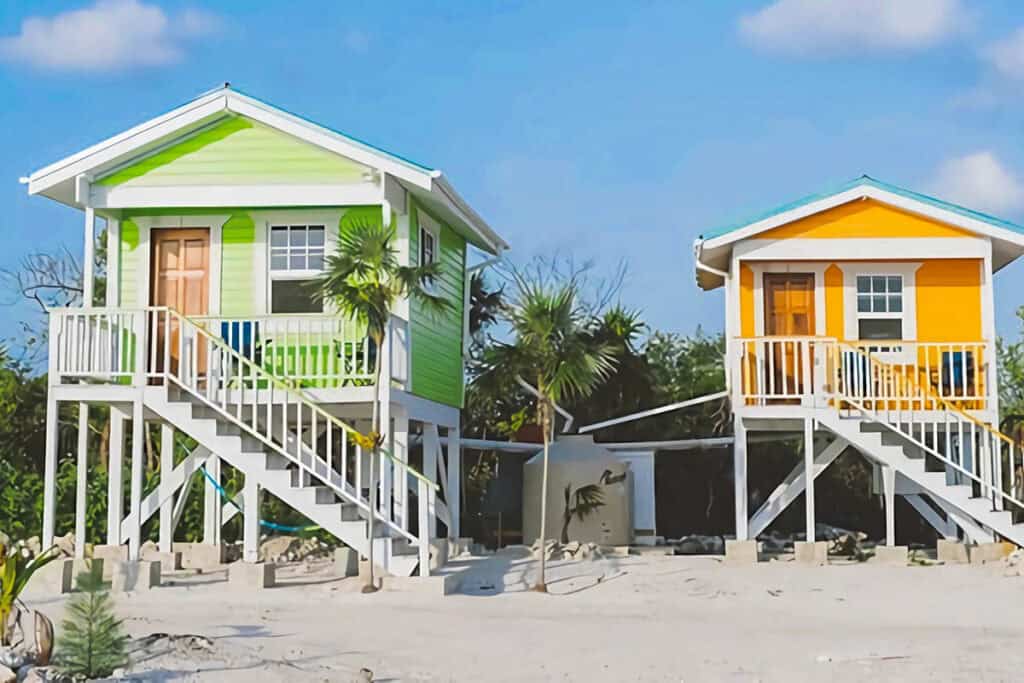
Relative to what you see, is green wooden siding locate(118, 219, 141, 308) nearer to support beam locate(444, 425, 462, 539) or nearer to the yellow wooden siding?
support beam locate(444, 425, 462, 539)

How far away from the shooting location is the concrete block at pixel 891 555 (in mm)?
19438

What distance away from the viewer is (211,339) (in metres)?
17.5

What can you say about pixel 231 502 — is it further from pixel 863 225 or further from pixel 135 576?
pixel 863 225

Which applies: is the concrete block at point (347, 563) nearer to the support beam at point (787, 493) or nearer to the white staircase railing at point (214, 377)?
the white staircase railing at point (214, 377)

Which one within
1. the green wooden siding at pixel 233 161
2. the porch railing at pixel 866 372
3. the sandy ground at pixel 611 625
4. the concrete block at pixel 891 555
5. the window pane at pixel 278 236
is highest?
the green wooden siding at pixel 233 161

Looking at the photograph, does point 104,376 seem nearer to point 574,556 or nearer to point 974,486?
point 574,556

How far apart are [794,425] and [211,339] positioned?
8372 mm

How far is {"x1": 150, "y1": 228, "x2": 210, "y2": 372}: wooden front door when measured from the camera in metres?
19.7

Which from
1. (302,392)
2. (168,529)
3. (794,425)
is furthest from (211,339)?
(794,425)

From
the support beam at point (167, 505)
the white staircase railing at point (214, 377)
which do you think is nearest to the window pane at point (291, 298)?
the white staircase railing at point (214, 377)

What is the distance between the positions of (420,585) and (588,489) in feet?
21.0

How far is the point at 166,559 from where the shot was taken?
19219 mm

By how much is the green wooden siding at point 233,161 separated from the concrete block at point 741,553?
691cm

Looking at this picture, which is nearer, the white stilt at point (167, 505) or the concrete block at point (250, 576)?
the concrete block at point (250, 576)
